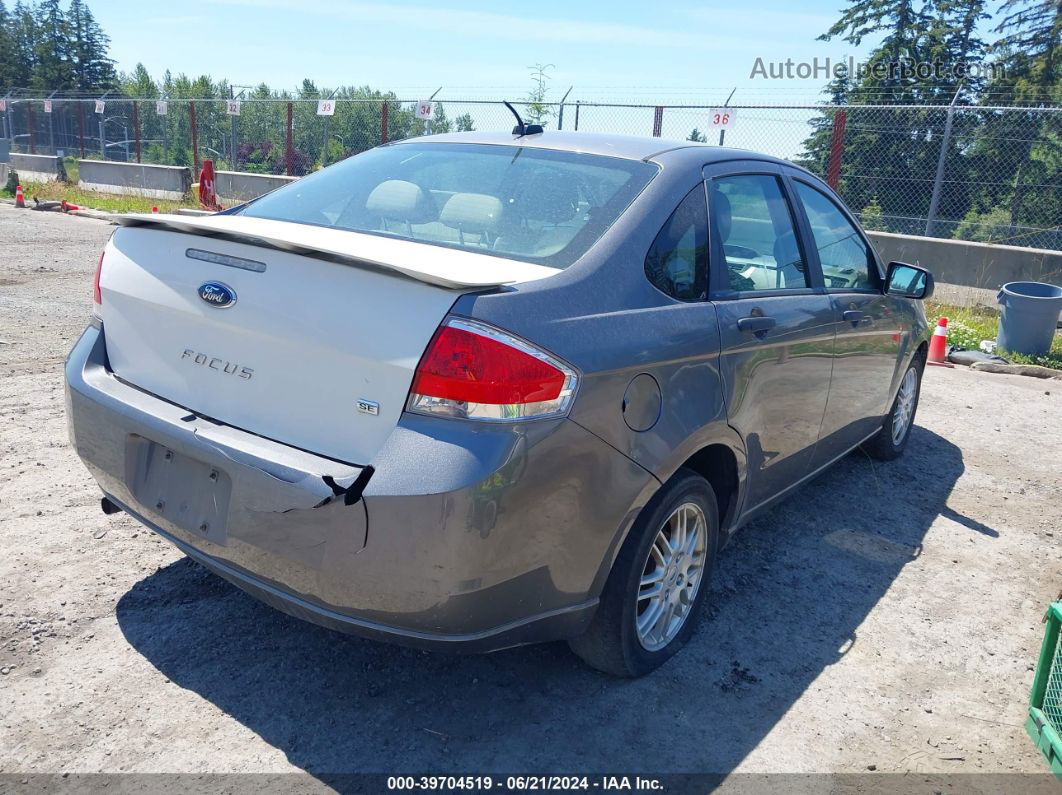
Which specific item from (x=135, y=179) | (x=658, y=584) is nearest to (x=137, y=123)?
(x=135, y=179)

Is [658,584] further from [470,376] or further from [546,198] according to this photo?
[546,198]

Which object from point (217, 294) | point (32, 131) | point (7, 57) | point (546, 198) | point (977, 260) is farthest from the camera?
point (7, 57)

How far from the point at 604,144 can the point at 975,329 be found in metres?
7.96

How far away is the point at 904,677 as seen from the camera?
3.23m

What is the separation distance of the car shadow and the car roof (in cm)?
181

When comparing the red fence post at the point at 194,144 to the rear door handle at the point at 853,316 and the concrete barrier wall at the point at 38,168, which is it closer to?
the concrete barrier wall at the point at 38,168

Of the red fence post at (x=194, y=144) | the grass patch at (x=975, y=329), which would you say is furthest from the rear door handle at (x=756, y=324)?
the red fence post at (x=194, y=144)

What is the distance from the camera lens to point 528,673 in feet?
Answer: 9.98

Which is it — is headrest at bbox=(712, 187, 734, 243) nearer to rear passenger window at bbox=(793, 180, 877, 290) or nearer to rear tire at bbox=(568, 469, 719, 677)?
rear passenger window at bbox=(793, 180, 877, 290)

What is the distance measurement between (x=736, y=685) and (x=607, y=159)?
1939mm

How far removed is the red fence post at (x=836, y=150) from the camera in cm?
1229

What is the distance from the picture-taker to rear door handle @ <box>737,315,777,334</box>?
3217 millimetres

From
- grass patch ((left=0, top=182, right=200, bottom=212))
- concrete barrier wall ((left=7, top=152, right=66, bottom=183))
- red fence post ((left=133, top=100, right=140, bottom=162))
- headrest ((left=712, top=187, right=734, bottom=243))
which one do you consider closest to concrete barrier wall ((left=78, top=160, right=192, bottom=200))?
grass patch ((left=0, top=182, right=200, bottom=212))

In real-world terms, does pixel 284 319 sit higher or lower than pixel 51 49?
lower
